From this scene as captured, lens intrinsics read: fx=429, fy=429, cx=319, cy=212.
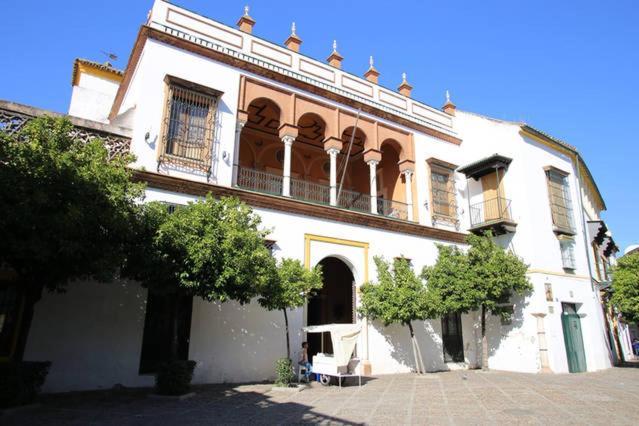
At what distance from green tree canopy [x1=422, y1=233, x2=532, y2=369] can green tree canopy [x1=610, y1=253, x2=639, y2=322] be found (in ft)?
19.1

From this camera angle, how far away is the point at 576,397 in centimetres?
993

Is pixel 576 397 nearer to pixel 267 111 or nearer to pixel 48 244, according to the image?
pixel 48 244

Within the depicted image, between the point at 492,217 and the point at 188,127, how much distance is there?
38.9 feet

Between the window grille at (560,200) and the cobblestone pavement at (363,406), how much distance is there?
7146 mm

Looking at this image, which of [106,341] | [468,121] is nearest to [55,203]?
[106,341]

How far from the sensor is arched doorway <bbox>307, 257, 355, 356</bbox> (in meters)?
17.1

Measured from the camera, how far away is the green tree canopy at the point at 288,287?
10266mm

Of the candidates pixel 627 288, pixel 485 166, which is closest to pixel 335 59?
pixel 485 166

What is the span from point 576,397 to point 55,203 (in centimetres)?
1161

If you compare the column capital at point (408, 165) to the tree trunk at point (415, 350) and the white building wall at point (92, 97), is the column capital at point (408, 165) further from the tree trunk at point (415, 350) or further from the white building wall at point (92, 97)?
the white building wall at point (92, 97)

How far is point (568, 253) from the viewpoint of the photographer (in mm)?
17266

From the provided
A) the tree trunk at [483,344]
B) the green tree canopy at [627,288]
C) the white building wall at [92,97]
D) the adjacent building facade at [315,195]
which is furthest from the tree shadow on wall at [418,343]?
the white building wall at [92,97]

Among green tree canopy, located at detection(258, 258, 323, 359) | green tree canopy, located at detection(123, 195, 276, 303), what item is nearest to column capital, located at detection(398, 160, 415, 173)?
green tree canopy, located at detection(258, 258, 323, 359)

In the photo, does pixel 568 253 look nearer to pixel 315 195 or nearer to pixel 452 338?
pixel 452 338
